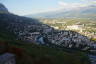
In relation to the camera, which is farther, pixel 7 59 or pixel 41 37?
pixel 41 37

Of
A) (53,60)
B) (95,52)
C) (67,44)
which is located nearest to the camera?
(53,60)

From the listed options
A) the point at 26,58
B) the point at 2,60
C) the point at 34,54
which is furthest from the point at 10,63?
the point at 34,54

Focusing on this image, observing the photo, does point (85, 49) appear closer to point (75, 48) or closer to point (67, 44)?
point (75, 48)

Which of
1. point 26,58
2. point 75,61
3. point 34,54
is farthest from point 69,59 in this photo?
point 26,58

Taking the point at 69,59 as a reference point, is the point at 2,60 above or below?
above

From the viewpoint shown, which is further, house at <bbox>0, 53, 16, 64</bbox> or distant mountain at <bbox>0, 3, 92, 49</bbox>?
distant mountain at <bbox>0, 3, 92, 49</bbox>

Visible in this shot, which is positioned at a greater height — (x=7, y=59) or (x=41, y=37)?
(x=7, y=59)

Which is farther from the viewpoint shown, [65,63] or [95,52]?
[95,52]

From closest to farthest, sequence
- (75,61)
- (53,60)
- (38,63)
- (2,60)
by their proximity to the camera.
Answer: (2,60) < (38,63) < (53,60) < (75,61)

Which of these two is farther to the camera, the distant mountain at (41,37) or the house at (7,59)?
the distant mountain at (41,37)
